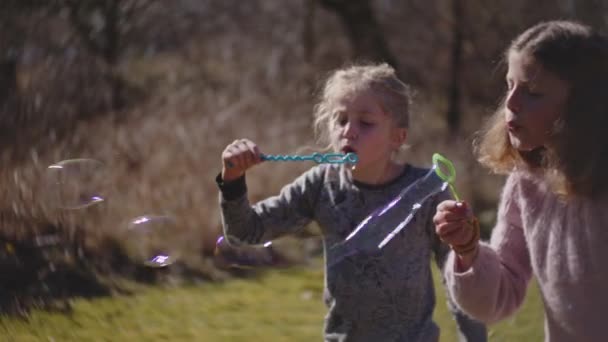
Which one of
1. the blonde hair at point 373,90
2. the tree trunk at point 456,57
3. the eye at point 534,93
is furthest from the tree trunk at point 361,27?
the eye at point 534,93

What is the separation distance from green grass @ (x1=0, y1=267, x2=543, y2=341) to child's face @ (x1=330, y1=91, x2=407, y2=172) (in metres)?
1.58

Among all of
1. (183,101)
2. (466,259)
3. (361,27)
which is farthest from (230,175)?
(361,27)

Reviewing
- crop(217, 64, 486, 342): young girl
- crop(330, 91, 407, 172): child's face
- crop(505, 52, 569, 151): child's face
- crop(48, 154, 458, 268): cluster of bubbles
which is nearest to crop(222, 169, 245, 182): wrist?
crop(217, 64, 486, 342): young girl

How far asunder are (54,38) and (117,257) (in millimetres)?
1472

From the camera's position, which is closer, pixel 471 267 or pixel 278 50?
pixel 471 267

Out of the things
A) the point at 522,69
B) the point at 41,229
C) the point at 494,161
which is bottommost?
the point at 41,229

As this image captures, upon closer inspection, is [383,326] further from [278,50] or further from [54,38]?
[278,50]

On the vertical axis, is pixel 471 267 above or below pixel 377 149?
below

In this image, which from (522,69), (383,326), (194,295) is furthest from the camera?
(194,295)

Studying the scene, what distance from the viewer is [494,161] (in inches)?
83.7

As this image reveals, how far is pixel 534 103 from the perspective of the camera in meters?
1.95

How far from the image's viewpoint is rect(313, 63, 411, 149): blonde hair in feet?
8.18

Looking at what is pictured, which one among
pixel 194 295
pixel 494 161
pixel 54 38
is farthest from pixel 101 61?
pixel 494 161

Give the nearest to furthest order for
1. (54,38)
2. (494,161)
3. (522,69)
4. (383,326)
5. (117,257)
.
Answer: (522,69)
(494,161)
(383,326)
(117,257)
(54,38)
